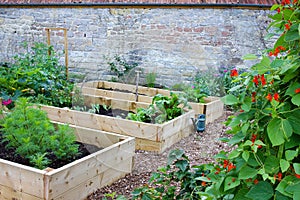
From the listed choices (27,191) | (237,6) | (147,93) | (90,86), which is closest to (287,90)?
(27,191)

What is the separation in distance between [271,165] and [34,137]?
8.21ft

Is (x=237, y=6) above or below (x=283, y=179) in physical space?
above

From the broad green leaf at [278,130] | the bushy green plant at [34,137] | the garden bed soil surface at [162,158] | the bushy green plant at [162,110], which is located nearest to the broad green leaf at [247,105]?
the broad green leaf at [278,130]

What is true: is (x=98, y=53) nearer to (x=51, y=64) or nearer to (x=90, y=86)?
(x=90, y=86)

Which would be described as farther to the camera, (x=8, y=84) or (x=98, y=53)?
(x=8, y=84)

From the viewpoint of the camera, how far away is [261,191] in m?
1.07

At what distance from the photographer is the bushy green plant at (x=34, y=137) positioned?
3.06 meters

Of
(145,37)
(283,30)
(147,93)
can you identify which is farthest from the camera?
(147,93)

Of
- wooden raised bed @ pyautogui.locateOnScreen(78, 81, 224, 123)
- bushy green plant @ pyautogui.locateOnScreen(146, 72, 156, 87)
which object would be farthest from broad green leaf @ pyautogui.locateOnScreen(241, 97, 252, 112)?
wooden raised bed @ pyautogui.locateOnScreen(78, 81, 224, 123)

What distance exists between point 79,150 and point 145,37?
1586mm

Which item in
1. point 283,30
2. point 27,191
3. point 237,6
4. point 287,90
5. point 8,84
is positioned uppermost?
point 237,6

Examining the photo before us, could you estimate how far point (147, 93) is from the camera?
5480 mm

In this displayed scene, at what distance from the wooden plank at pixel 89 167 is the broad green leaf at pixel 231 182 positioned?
1.69m

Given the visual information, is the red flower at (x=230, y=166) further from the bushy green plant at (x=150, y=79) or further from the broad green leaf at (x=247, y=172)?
the bushy green plant at (x=150, y=79)
